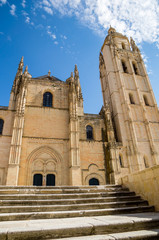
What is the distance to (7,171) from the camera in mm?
14242

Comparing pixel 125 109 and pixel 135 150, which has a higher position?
pixel 125 109

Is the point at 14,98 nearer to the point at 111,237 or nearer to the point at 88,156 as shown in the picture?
the point at 88,156

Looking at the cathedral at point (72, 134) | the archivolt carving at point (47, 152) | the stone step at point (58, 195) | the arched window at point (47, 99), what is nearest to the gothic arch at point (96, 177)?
the cathedral at point (72, 134)

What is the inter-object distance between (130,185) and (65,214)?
3.43 m

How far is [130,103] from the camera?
2219 centimetres

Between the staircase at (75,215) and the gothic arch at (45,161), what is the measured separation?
9635 millimetres

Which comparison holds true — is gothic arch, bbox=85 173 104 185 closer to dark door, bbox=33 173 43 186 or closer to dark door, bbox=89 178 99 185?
dark door, bbox=89 178 99 185

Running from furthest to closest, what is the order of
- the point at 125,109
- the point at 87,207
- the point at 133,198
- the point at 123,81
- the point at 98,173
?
the point at 123,81
the point at 125,109
the point at 98,173
the point at 133,198
the point at 87,207

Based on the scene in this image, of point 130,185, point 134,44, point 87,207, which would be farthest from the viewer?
point 134,44

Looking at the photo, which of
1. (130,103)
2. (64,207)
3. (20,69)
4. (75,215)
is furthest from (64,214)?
(20,69)

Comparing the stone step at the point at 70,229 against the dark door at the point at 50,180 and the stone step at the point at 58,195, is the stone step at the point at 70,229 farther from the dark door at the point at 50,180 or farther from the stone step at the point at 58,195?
the dark door at the point at 50,180

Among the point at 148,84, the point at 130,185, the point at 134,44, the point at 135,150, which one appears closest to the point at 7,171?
the point at 130,185

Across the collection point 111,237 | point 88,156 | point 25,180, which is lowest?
point 111,237

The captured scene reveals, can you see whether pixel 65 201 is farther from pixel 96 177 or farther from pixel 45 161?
pixel 96 177
